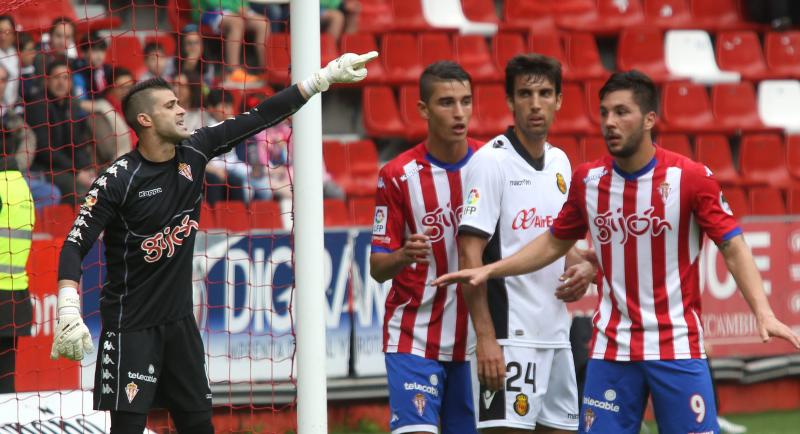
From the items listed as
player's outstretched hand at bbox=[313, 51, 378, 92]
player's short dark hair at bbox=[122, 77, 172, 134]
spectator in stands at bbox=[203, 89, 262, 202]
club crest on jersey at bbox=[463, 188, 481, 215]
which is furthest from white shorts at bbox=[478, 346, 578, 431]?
spectator in stands at bbox=[203, 89, 262, 202]

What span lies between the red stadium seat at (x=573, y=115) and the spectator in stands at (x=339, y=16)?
1.96 metres

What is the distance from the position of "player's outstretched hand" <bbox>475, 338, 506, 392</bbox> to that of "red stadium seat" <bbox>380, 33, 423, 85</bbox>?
552 cm

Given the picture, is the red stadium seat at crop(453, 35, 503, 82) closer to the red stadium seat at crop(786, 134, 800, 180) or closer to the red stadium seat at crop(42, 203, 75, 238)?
the red stadium seat at crop(786, 134, 800, 180)

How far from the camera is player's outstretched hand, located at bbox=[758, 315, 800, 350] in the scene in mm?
4363

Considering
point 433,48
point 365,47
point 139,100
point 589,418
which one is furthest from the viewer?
point 433,48

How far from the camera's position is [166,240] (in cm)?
512

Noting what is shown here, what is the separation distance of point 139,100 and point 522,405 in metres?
2.12

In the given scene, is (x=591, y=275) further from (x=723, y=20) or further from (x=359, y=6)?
(x=723, y=20)

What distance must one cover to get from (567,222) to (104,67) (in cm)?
499

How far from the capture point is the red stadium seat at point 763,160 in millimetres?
11039

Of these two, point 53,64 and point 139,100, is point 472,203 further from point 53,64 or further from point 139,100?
point 53,64

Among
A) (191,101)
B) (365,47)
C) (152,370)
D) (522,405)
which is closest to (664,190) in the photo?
(522,405)

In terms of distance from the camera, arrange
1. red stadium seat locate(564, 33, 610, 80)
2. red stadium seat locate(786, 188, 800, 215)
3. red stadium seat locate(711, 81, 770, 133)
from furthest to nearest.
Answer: red stadium seat locate(711, 81, 770, 133) → red stadium seat locate(564, 33, 610, 80) → red stadium seat locate(786, 188, 800, 215)

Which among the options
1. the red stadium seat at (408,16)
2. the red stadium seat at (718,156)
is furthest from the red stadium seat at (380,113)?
the red stadium seat at (718,156)
